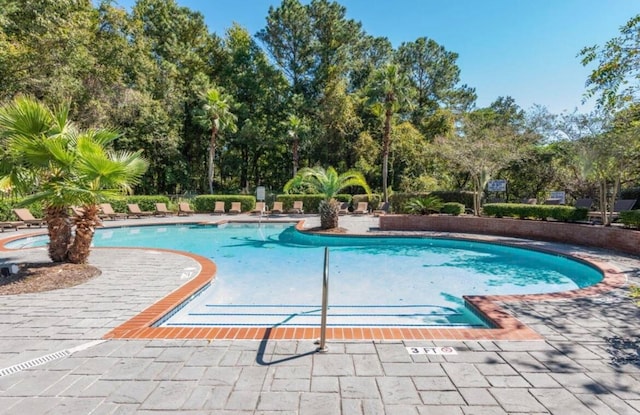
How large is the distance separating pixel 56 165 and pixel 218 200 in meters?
→ 17.0

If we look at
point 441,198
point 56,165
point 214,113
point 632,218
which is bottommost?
point 632,218

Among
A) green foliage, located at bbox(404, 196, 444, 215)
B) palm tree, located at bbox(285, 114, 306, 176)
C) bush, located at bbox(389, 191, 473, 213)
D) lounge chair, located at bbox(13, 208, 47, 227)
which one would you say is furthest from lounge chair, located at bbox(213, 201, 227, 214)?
green foliage, located at bbox(404, 196, 444, 215)

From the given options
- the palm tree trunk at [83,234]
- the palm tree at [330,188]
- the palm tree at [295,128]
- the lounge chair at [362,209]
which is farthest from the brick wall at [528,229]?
the palm tree at [295,128]

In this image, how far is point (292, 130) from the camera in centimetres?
2667

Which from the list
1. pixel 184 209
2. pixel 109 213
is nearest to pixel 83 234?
pixel 109 213

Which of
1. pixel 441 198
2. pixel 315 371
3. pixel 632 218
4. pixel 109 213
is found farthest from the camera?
pixel 441 198

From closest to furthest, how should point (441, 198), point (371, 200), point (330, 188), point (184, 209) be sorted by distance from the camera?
point (330, 188)
point (441, 198)
point (184, 209)
point (371, 200)

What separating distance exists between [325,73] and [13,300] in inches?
1147

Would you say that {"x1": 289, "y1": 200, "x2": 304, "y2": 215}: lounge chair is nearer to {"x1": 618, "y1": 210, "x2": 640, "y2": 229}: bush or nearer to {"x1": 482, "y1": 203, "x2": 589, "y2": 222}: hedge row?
{"x1": 482, "y1": 203, "x2": 589, "y2": 222}: hedge row

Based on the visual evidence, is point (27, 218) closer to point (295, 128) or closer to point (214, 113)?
point (214, 113)

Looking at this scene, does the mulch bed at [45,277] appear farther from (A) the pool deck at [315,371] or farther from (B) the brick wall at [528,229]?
(B) the brick wall at [528,229]

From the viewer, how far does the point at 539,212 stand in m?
12.0

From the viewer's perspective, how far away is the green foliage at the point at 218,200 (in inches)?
876

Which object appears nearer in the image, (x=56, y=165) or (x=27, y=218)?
(x=56, y=165)
